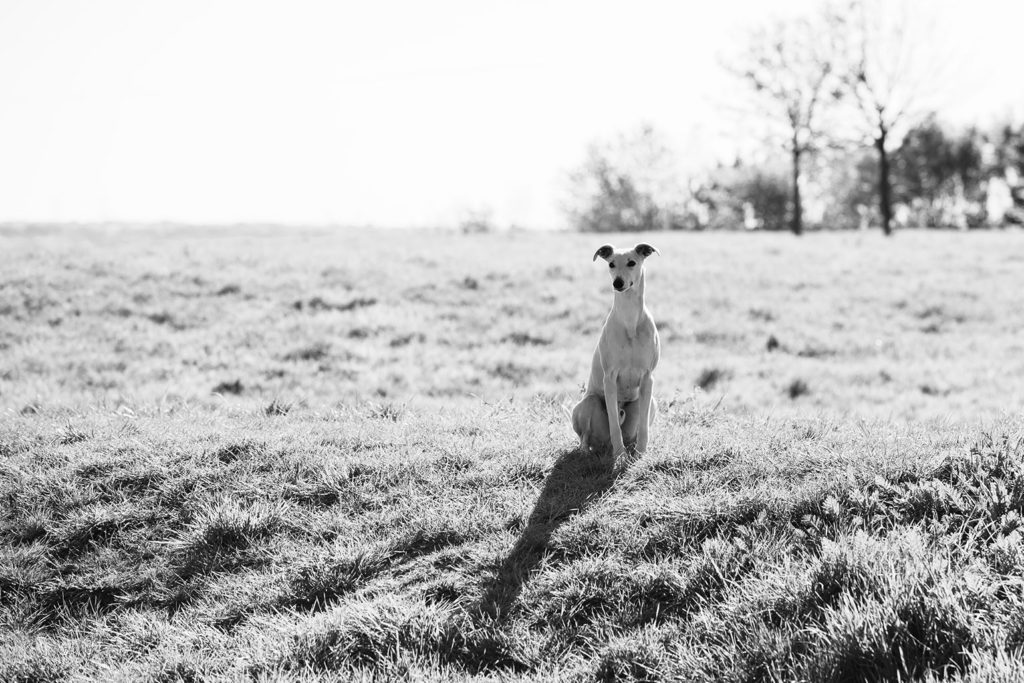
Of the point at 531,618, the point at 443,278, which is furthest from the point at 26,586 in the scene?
the point at 443,278

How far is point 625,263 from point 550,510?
217 cm

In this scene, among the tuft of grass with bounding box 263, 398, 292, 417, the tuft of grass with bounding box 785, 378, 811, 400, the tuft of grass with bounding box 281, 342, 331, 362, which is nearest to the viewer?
the tuft of grass with bounding box 263, 398, 292, 417

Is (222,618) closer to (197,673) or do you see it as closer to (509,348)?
(197,673)

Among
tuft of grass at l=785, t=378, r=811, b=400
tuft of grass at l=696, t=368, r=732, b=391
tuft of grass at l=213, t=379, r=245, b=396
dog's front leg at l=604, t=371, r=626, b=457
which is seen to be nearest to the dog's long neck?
dog's front leg at l=604, t=371, r=626, b=457

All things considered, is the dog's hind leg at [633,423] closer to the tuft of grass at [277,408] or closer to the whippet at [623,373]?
the whippet at [623,373]

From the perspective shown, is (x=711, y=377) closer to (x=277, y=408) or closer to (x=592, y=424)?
(x=592, y=424)

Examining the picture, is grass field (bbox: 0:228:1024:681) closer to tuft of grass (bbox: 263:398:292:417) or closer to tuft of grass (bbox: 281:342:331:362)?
tuft of grass (bbox: 263:398:292:417)

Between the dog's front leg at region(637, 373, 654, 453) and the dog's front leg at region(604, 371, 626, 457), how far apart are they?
158 mm

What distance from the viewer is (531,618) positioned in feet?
15.2

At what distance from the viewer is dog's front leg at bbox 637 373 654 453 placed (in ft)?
21.5

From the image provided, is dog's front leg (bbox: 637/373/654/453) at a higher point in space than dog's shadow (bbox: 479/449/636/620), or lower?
higher

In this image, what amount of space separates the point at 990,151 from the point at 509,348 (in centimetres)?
7457

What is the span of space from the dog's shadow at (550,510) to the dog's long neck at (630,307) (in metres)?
1.17

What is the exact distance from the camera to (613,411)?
6523 mm
